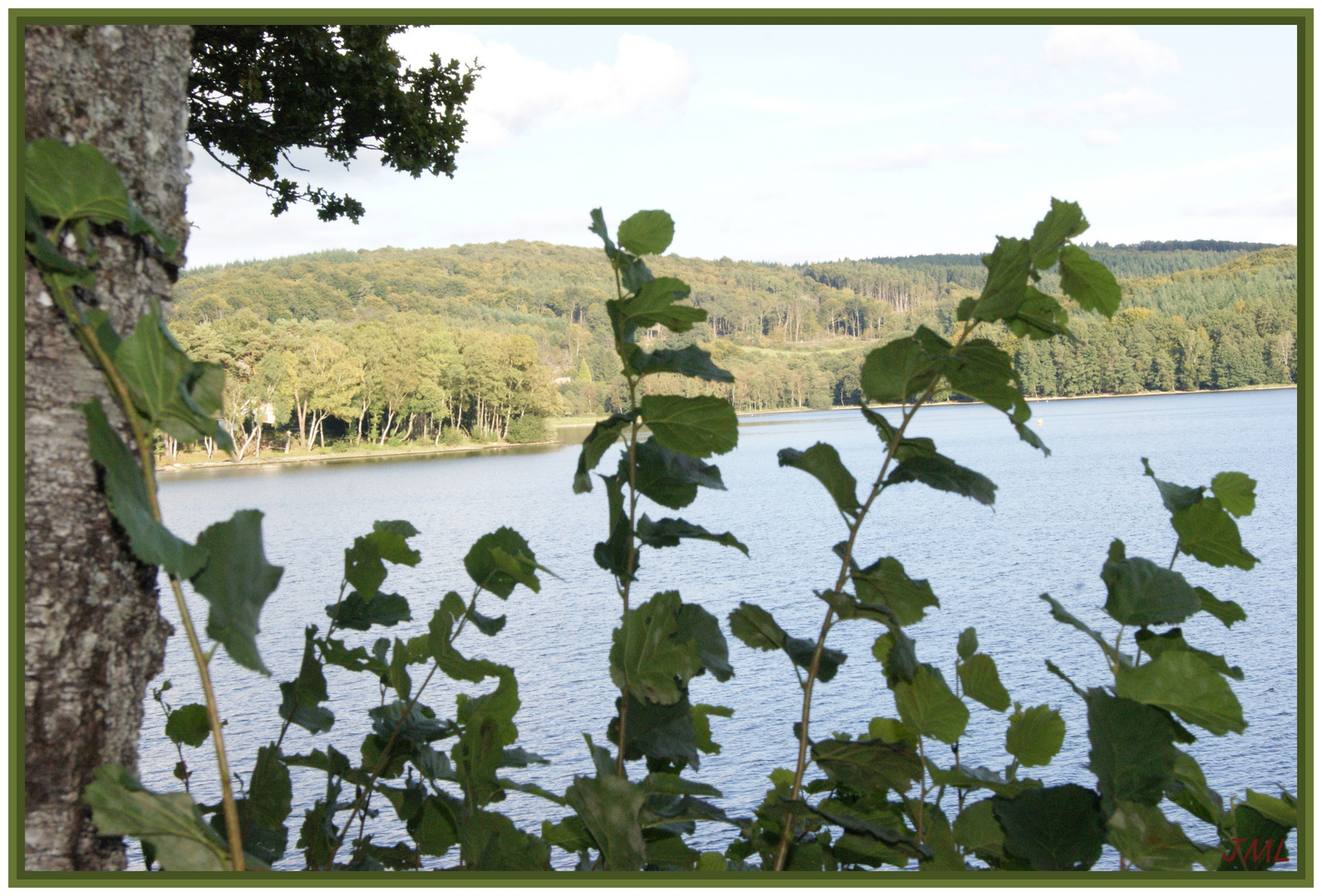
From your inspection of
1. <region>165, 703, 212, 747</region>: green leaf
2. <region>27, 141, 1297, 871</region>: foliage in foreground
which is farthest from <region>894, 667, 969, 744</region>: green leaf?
<region>165, 703, 212, 747</region>: green leaf

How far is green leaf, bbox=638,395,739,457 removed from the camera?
3.43ft

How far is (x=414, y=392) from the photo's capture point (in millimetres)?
52656

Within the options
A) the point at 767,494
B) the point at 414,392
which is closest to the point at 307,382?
the point at 414,392

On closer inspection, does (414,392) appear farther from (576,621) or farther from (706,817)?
(706,817)

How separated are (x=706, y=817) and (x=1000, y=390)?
1.97 ft

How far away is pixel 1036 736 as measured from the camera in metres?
1.17

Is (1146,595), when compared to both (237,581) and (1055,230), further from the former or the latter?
(237,581)

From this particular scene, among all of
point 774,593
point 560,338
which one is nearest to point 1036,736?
point 774,593

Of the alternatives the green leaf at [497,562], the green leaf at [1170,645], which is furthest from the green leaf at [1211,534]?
the green leaf at [497,562]

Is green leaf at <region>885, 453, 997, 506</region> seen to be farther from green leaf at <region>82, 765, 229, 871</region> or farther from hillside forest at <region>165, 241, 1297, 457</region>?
hillside forest at <region>165, 241, 1297, 457</region>

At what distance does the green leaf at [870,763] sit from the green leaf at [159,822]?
0.66 meters

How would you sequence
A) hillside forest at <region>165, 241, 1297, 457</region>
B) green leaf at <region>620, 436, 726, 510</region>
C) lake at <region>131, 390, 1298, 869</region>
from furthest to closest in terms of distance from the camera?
hillside forest at <region>165, 241, 1297, 457</region>
lake at <region>131, 390, 1298, 869</region>
green leaf at <region>620, 436, 726, 510</region>

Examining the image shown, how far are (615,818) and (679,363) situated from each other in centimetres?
52

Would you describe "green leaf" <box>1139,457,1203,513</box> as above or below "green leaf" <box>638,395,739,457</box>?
below
